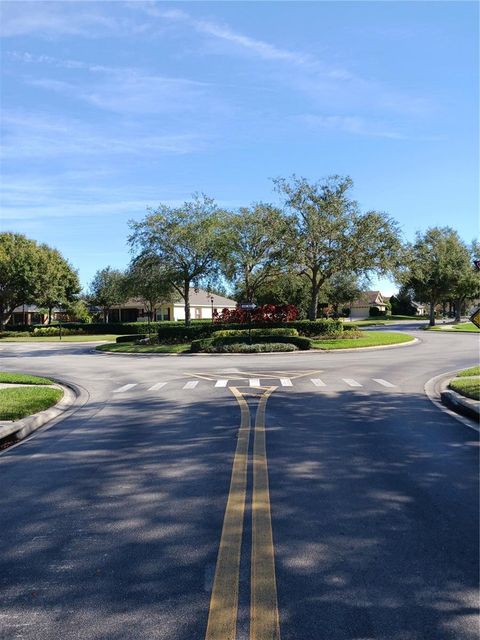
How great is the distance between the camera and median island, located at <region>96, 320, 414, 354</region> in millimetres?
28859

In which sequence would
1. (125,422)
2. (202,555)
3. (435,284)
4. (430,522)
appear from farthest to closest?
(435,284), (125,422), (430,522), (202,555)

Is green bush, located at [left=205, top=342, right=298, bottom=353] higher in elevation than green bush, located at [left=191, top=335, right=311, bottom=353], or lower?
lower

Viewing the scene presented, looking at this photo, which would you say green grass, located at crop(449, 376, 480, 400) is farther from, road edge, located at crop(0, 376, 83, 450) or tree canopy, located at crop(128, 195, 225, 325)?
tree canopy, located at crop(128, 195, 225, 325)

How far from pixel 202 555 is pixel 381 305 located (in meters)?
108

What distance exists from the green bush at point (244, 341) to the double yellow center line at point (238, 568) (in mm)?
22547

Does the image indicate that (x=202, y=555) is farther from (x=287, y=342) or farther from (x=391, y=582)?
(x=287, y=342)

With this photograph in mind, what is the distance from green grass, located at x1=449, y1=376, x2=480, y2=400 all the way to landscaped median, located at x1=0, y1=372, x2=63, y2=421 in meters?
8.65

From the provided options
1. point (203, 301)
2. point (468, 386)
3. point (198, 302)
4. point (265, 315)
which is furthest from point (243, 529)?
point (203, 301)

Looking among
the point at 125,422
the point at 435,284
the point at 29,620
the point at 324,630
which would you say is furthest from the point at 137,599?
the point at 435,284

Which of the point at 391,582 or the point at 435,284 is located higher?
the point at 435,284

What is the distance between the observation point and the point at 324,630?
3.16 metres

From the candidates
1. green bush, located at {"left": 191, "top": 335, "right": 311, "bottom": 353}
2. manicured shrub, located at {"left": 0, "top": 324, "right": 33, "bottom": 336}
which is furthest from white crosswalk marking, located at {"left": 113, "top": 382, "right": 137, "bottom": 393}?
manicured shrub, located at {"left": 0, "top": 324, "right": 33, "bottom": 336}

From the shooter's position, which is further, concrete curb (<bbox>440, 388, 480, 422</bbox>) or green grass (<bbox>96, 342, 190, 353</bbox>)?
green grass (<bbox>96, 342, 190, 353</bbox>)

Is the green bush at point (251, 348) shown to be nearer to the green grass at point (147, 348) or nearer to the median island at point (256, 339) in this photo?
the median island at point (256, 339)
